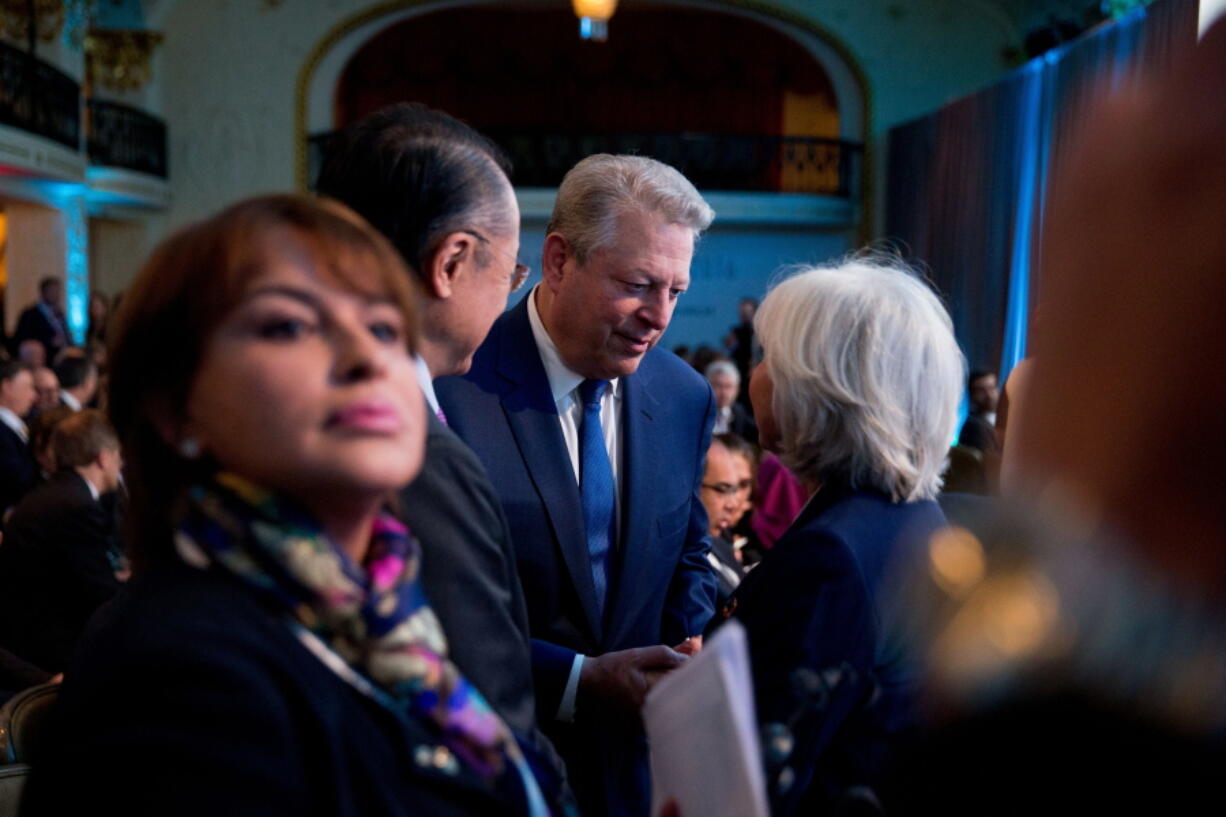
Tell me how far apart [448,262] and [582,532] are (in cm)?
71

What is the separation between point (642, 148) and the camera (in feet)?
52.1

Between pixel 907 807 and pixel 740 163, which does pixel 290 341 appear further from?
pixel 740 163

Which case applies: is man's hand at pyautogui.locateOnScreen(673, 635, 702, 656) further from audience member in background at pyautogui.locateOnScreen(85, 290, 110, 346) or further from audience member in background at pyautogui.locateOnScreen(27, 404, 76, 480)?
audience member in background at pyautogui.locateOnScreen(85, 290, 110, 346)

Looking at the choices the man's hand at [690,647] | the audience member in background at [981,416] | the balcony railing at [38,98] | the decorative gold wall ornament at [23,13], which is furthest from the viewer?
the decorative gold wall ornament at [23,13]

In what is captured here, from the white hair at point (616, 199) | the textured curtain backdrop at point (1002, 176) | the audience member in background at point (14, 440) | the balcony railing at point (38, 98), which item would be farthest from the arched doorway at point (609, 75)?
the white hair at point (616, 199)

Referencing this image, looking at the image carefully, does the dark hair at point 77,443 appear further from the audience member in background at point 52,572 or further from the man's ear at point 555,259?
the man's ear at point 555,259

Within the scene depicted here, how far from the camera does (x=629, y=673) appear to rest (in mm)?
1841

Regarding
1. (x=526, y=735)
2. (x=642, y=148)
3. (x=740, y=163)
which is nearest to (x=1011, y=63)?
(x=740, y=163)

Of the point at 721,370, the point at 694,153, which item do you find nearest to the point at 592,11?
the point at 721,370

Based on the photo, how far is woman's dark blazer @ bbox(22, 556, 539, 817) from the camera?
825 mm

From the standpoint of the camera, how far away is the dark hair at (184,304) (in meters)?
0.96

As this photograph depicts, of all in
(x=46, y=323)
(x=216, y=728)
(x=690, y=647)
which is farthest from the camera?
(x=46, y=323)

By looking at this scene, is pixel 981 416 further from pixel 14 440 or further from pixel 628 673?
pixel 628 673

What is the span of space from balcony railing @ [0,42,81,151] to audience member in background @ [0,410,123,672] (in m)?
8.17
